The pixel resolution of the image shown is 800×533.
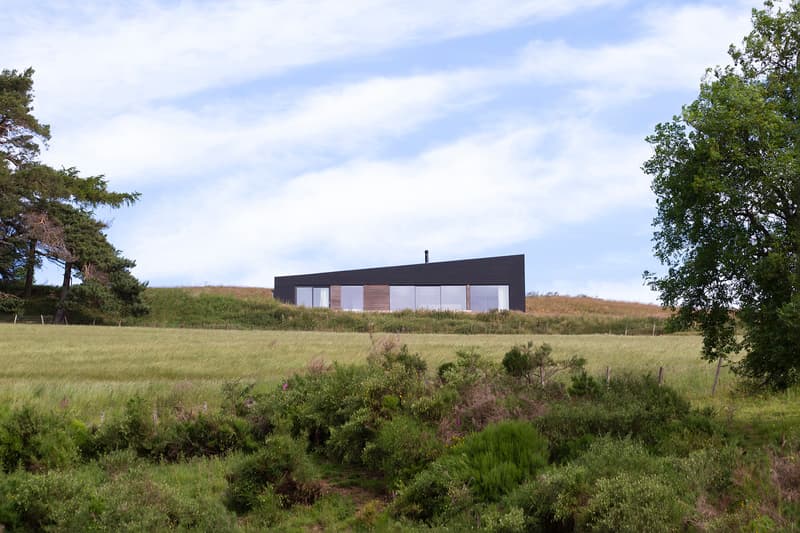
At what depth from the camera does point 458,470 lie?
1194 centimetres

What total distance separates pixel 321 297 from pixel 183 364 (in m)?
39.6

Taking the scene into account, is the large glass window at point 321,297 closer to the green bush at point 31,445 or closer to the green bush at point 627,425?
the green bush at point 31,445

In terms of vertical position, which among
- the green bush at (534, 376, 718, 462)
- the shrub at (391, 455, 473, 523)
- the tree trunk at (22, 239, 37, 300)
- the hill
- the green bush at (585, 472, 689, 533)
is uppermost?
the tree trunk at (22, 239, 37, 300)

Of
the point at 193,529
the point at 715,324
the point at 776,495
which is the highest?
the point at 715,324

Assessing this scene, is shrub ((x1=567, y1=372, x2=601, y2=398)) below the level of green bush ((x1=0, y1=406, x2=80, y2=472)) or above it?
above

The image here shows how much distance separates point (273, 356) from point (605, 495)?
23208 mm

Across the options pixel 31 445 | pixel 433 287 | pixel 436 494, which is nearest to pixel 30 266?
pixel 433 287

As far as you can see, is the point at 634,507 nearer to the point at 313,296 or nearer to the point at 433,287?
the point at 433,287

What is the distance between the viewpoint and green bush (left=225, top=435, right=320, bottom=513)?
12.6 metres

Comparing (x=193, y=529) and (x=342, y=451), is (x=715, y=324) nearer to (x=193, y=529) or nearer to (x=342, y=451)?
(x=342, y=451)

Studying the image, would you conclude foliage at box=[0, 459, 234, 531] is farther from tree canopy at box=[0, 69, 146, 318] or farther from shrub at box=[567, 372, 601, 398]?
tree canopy at box=[0, 69, 146, 318]

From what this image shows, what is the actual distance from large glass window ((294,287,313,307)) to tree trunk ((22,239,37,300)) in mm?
23373

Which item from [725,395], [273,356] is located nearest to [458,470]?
[725,395]

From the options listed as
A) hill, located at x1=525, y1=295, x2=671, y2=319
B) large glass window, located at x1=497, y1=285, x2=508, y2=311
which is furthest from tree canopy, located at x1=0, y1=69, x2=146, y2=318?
hill, located at x1=525, y1=295, x2=671, y2=319
